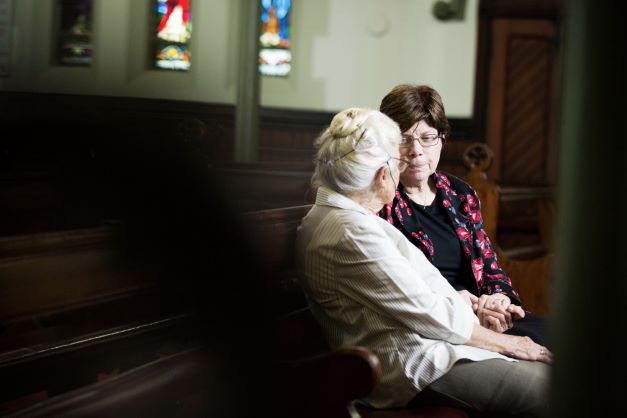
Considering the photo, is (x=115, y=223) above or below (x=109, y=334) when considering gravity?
above

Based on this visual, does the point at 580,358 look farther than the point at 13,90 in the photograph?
No

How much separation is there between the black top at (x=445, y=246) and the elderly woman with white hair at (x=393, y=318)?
1.43 ft

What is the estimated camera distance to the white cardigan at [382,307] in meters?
1.65

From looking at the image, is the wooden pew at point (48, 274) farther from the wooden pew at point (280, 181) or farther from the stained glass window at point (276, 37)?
the stained glass window at point (276, 37)

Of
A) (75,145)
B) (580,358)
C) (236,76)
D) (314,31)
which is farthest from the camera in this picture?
(314,31)

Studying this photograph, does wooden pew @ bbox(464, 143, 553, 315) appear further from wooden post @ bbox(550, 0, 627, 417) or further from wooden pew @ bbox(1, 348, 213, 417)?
wooden post @ bbox(550, 0, 627, 417)

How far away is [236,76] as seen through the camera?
19.6ft

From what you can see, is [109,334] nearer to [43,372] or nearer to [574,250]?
[43,372]

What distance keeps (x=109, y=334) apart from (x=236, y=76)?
4.87 meters

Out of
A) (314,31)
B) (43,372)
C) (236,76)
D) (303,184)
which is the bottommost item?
(43,372)

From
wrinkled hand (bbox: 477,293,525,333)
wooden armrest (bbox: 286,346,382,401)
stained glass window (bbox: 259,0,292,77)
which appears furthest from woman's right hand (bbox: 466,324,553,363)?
stained glass window (bbox: 259,0,292,77)

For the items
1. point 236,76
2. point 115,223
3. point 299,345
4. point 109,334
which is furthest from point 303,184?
point 115,223

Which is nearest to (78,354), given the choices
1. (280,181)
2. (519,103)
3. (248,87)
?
(280,181)

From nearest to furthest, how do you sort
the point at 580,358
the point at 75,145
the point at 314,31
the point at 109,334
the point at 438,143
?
1. the point at 580,358
2. the point at 75,145
3. the point at 109,334
4. the point at 438,143
5. the point at 314,31
